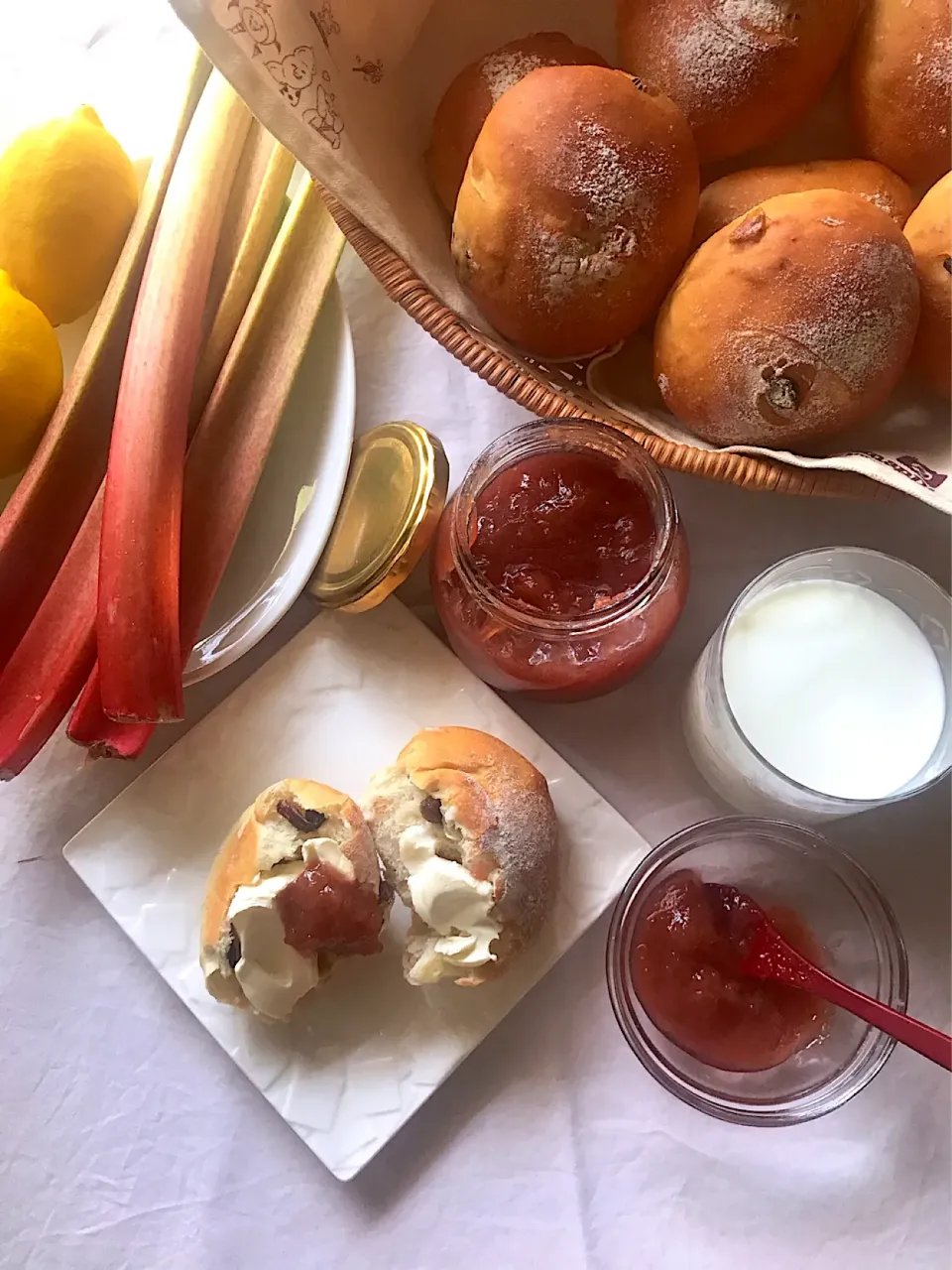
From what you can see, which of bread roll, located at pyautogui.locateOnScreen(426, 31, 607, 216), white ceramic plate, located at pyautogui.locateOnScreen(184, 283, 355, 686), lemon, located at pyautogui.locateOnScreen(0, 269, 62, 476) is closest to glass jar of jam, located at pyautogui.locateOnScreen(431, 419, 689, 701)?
white ceramic plate, located at pyautogui.locateOnScreen(184, 283, 355, 686)

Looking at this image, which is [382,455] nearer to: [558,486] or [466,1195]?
[558,486]

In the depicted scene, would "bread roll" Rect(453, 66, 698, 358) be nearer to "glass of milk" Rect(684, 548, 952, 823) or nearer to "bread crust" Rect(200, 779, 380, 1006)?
"glass of milk" Rect(684, 548, 952, 823)

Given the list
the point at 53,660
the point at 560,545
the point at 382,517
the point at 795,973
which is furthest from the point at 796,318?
the point at 53,660

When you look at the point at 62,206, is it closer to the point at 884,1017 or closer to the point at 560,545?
the point at 560,545

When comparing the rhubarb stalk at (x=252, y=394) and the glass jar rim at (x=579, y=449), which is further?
the rhubarb stalk at (x=252, y=394)

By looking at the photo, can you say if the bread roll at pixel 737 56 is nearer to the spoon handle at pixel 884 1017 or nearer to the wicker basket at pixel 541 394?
the wicker basket at pixel 541 394

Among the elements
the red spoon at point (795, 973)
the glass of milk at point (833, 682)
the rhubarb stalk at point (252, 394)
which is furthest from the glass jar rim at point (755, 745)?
the rhubarb stalk at point (252, 394)
